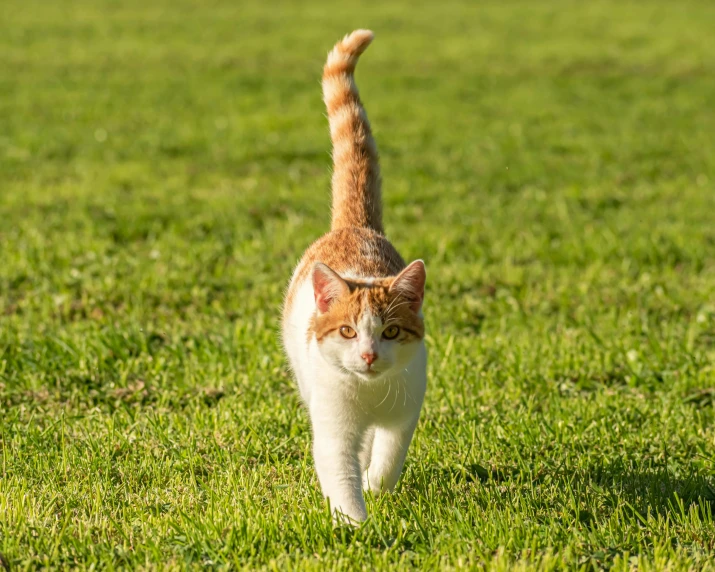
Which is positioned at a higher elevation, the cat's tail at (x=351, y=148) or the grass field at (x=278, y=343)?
the cat's tail at (x=351, y=148)

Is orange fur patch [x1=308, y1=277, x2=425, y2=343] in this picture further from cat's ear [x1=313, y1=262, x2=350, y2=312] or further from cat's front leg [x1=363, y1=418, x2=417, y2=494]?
cat's front leg [x1=363, y1=418, x2=417, y2=494]

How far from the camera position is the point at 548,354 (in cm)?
552

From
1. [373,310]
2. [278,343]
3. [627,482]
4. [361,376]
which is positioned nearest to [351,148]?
[278,343]

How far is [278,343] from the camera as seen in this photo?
18.3 feet

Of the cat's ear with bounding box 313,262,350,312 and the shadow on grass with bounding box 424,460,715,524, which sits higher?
the cat's ear with bounding box 313,262,350,312

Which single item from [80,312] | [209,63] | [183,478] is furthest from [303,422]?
[209,63]

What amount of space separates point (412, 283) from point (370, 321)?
0.80ft

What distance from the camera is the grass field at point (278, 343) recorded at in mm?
3529

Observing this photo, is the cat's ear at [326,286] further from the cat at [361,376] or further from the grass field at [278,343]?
the grass field at [278,343]

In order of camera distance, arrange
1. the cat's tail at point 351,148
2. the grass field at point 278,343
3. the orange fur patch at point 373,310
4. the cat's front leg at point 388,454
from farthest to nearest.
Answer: the cat's tail at point 351,148, the cat's front leg at point 388,454, the orange fur patch at point 373,310, the grass field at point 278,343

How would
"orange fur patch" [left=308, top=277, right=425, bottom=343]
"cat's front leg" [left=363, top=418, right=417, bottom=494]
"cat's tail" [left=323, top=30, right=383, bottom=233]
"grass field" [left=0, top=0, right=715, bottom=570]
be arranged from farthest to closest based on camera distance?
"cat's tail" [left=323, top=30, right=383, bottom=233] → "cat's front leg" [left=363, top=418, right=417, bottom=494] → "orange fur patch" [left=308, top=277, right=425, bottom=343] → "grass field" [left=0, top=0, right=715, bottom=570]

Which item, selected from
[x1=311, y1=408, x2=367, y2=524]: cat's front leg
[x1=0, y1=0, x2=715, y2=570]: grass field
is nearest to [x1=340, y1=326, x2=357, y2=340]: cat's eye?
[x1=311, y1=408, x2=367, y2=524]: cat's front leg

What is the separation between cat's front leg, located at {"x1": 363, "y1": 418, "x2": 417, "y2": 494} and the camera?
12.5ft

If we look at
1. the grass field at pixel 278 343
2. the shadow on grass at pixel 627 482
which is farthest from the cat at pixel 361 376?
the shadow on grass at pixel 627 482
